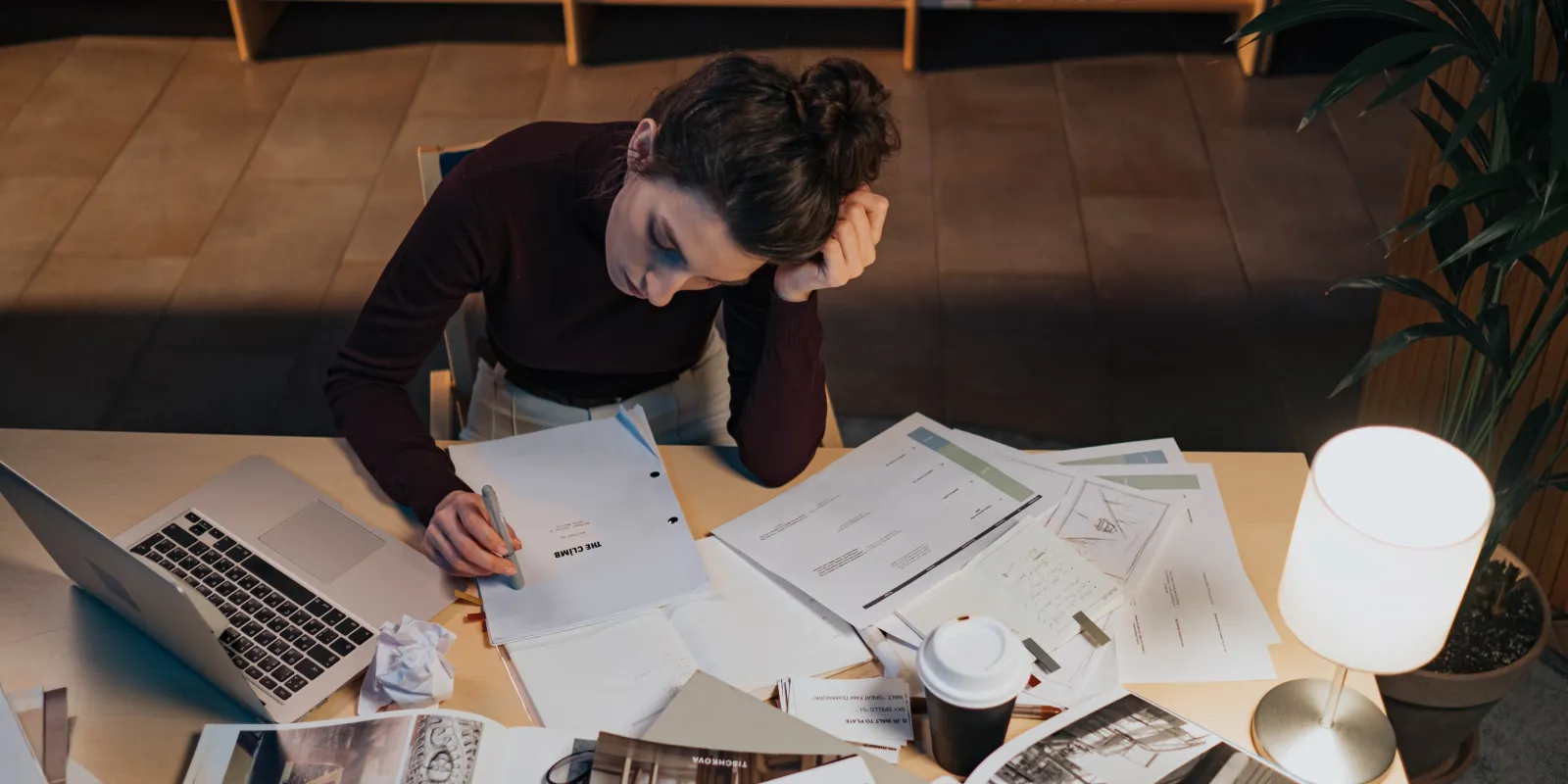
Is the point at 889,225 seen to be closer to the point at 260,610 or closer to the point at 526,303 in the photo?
the point at 526,303

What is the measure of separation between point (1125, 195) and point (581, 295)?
2.06m

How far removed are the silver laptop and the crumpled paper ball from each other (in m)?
Result: 0.04

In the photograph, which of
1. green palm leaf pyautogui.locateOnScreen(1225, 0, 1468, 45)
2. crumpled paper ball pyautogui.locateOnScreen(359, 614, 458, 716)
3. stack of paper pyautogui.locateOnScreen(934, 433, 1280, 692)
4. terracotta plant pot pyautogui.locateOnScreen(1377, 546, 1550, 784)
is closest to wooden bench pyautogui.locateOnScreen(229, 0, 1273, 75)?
terracotta plant pot pyautogui.locateOnScreen(1377, 546, 1550, 784)

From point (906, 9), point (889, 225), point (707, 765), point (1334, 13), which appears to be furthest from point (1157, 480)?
point (906, 9)

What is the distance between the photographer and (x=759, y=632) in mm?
Result: 1401

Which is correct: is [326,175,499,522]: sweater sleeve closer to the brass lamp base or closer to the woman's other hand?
the woman's other hand

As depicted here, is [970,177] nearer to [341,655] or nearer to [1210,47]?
[1210,47]

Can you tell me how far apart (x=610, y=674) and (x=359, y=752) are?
0.78 feet

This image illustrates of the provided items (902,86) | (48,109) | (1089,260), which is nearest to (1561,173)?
(1089,260)

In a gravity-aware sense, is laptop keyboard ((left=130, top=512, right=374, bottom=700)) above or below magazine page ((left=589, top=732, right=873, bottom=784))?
below

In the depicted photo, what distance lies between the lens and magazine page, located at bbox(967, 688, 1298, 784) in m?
1.22

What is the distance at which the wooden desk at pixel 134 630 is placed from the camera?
4.28ft

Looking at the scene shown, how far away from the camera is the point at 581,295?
5.75ft

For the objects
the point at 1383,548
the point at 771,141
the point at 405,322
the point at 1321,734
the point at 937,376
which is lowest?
the point at 937,376
